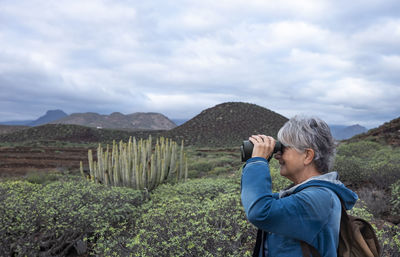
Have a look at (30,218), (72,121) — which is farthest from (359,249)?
(72,121)

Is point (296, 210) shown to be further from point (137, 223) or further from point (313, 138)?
point (137, 223)

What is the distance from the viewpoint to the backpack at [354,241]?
138 centimetres

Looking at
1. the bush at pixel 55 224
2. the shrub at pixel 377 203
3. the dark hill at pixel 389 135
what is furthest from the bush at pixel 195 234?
the dark hill at pixel 389 135

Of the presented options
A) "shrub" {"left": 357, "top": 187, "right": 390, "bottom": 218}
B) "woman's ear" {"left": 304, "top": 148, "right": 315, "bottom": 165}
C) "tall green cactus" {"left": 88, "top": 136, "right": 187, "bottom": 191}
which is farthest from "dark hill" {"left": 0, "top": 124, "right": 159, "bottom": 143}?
"woman's ear" {"left": 304, "top": 148, "right": 315, "bottom": 165}

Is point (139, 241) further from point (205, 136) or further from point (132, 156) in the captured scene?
point (205, 136)

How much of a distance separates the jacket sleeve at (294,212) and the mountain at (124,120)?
137m

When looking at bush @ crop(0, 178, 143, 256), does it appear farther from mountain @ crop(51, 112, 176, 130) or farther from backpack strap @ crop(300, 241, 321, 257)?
mountain @ crop(51, 112, 176, 130)

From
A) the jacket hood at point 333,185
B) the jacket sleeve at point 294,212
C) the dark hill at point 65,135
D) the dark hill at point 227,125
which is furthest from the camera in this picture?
the dark hill at point 65,135

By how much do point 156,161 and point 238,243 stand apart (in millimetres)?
5963

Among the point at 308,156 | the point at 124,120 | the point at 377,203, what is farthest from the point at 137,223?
the point at 124,120

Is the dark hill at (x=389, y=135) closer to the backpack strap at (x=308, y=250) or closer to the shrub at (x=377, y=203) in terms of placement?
the shrub at (x=377, y=203)

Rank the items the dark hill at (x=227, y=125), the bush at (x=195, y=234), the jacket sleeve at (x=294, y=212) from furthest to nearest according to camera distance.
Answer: the dark hill at (x=227, y=125), the bush at (x=195, y=234), the jacket sleeve at (x=294, y=212)

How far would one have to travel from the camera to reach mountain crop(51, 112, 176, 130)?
453 ft

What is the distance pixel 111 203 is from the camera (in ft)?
18.9
